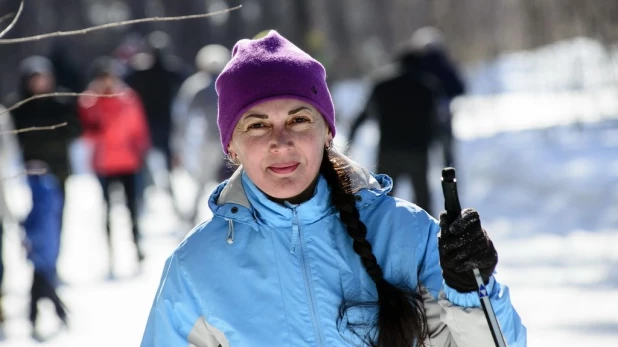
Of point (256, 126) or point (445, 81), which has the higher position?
point (445, 81)

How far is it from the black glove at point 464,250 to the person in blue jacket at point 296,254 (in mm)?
65

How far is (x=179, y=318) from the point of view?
317 centimetres

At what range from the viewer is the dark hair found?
3.05 m

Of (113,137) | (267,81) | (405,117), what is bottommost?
(267,81)

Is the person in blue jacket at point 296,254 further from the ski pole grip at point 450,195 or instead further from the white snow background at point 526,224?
the white snow background at point 526,224

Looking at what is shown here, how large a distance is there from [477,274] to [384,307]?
0.28 meters

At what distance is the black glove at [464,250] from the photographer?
2871 millimetres

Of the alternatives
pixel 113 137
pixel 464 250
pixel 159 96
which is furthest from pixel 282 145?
pixel 159 96

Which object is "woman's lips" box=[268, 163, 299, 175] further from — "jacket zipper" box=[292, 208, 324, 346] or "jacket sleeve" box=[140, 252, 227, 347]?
"jacket sleeve" box=[140, 252, 227, 347]

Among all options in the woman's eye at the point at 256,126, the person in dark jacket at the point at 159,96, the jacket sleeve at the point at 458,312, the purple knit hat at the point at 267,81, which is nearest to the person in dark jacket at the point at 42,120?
the person in dark jacket at the point at 159,96

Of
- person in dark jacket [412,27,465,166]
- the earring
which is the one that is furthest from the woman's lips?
person in dark jacket [412,27,465,166]

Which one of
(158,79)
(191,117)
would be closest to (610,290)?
(191,117)

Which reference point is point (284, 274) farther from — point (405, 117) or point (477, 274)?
point (405, 117)

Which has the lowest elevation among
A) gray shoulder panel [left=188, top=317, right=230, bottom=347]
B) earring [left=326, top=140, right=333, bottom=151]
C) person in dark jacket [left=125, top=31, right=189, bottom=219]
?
gray shoulder panel [left=188, top=317, right=230, bottom=347]
